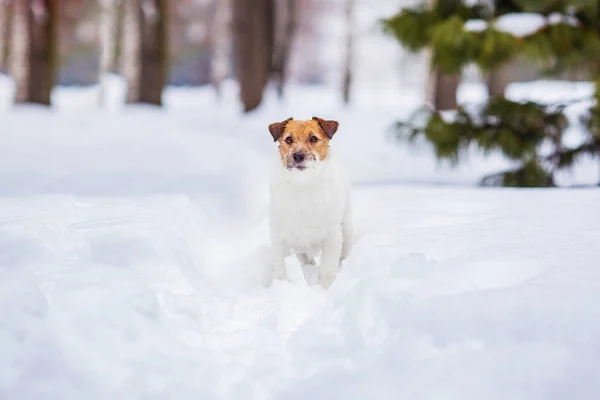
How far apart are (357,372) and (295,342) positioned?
1.73 ft

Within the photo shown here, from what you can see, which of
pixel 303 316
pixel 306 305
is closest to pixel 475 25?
pixel 306 305

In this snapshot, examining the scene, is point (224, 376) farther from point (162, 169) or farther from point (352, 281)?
point (162, 169)

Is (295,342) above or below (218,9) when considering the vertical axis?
below

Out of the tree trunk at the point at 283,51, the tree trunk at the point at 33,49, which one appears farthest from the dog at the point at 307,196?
the tree trunk at the point at 283,51

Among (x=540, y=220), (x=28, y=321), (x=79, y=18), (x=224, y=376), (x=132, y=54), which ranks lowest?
(x=224, y=376)

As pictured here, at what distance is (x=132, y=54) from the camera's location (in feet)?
45.7

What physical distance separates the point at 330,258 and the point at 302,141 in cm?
91

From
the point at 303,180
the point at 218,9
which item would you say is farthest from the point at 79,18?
the point at 303,180

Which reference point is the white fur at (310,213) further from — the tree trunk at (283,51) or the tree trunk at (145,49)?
the tree trunk at (283,51)

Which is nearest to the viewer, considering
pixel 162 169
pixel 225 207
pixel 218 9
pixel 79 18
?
pixel 225 207

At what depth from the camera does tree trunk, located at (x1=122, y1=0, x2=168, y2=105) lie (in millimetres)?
13766

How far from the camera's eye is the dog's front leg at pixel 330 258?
4483 millimetres

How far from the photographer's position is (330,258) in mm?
4496

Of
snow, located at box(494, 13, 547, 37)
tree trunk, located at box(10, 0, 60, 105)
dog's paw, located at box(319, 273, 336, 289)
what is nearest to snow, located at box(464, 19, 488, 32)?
snow, located at box(494, 13, 547, 37)
